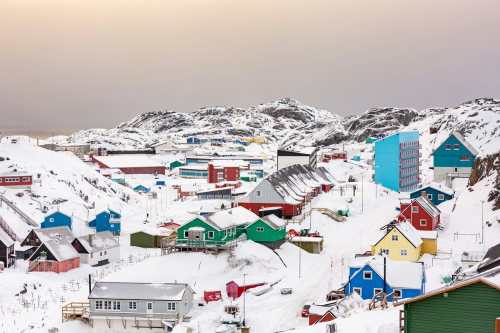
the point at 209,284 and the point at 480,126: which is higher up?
the point at 480,126

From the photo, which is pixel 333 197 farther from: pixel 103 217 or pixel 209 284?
pixel 209 284

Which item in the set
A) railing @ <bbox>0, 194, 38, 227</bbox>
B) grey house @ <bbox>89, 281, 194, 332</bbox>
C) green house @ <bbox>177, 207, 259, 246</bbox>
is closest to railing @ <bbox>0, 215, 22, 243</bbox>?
railing @ <bbox>0, 194, 38, 227</bbox>

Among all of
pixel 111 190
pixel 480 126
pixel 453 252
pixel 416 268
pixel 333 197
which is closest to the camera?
pixel 416 268

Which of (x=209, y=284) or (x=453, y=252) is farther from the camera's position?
(x=453, y=252)

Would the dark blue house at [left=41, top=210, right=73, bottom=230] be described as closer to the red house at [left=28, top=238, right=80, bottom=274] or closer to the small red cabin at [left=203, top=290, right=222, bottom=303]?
the red house at [left=28, top=238, right=80, bottom=274]

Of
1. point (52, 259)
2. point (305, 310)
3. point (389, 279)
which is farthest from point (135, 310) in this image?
point (389, 279)

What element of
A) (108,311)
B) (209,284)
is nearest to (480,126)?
(209,284)

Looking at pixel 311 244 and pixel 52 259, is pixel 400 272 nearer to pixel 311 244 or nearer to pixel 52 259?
pixel 311 244

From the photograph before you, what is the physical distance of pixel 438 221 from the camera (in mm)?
46750

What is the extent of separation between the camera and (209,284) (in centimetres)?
3641

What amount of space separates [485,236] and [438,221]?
18.8 feet

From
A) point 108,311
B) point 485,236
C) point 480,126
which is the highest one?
point 480,126

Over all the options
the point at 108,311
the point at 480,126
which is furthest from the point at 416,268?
the point at 480,126

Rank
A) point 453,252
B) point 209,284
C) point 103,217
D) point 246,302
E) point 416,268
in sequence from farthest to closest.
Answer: point 103,217, point 453,252, point 209,284, point 246,302, point 416,268
